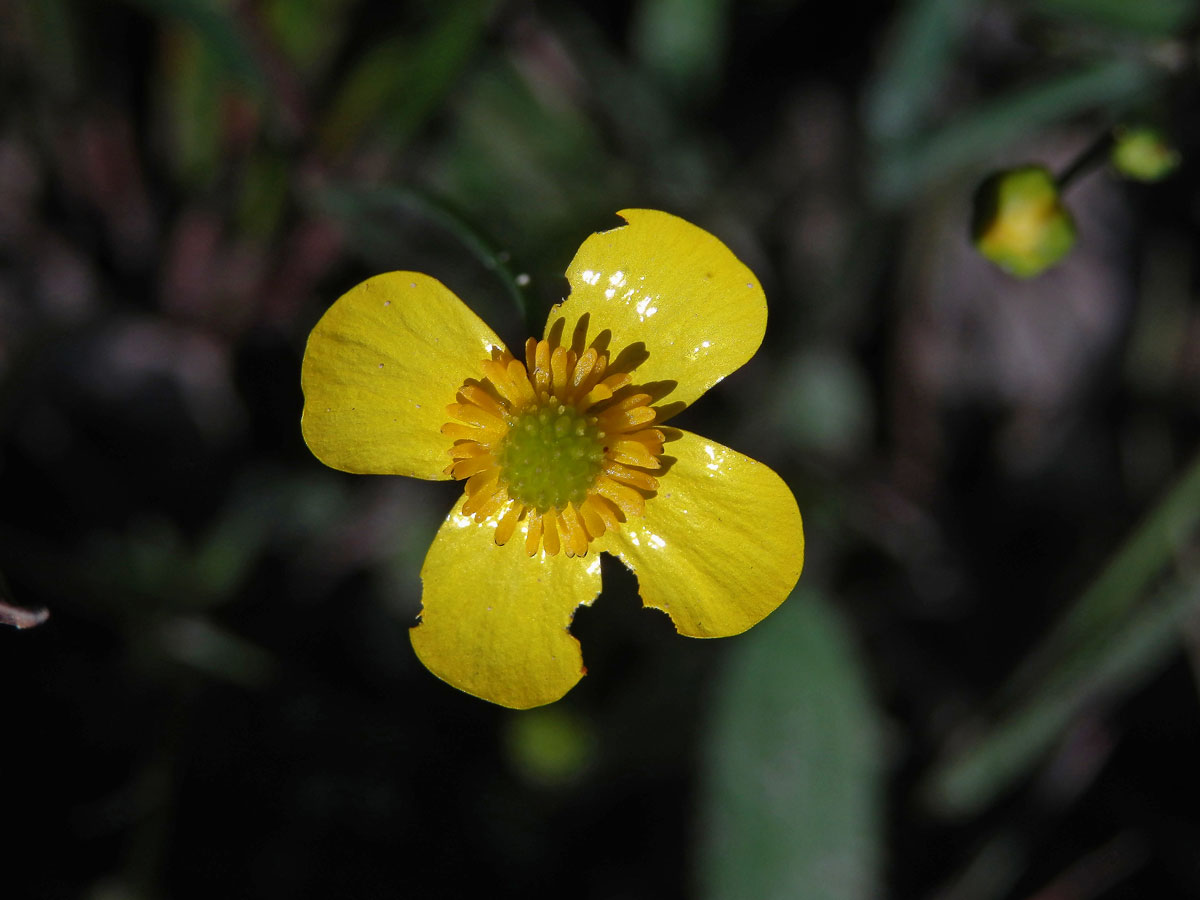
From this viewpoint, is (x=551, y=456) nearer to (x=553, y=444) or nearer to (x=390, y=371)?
(x=553, y=444)

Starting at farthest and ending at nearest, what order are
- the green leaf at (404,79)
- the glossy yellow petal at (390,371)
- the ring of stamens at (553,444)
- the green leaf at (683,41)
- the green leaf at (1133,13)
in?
the green leaf at (683,41), the green leaf at (404,79), the green leaf at (1133,13), the ring of stamens at (553,444), the glossy yellow petal at (390,371)

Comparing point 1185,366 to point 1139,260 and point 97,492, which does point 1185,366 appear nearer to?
point 1139,260

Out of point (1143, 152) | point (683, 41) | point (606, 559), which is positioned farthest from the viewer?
point (606, 559)

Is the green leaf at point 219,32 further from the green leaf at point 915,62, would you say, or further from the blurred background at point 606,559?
the green leaf at point 915,62

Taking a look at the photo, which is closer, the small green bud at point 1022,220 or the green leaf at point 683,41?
the small green bud at point 1022,220

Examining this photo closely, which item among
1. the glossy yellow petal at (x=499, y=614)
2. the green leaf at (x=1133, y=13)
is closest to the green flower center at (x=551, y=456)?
the glossy yellow petal at (x=499, y=614)

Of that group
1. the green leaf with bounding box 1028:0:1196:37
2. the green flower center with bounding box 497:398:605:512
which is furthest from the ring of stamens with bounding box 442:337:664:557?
the green leaf with bounding box 1028:0:1196:37

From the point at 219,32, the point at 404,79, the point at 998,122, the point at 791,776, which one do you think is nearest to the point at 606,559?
the point at 791,776

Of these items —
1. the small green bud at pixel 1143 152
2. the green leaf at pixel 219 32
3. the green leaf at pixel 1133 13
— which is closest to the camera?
the small green bud at pixel 1143 152
